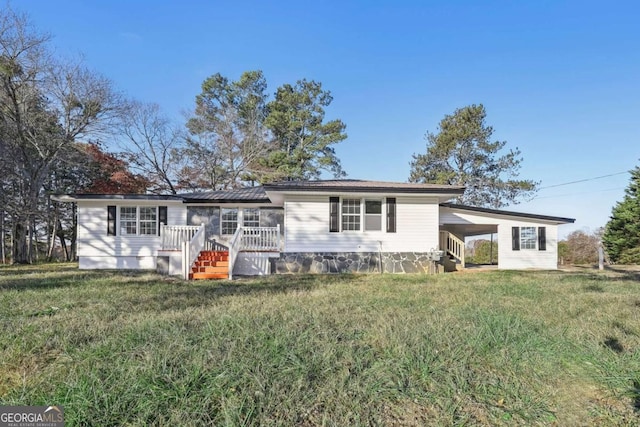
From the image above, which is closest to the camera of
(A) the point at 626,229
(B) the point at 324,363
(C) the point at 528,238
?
(B) the point at 324,363

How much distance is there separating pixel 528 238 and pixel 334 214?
28.2ft

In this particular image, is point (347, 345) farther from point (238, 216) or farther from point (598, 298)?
point (238, 216)

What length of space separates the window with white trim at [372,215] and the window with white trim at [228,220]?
5380 mm

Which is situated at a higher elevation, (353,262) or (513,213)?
(513,213)

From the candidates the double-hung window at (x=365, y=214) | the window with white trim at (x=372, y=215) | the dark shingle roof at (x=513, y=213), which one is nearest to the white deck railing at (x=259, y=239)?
the double-hung window at (x=365, y=214)

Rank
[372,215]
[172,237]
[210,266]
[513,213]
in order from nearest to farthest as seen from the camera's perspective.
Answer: [210,266] → [172,237] → [372,215] → [513,213]

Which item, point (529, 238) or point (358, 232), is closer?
point (358, 232)

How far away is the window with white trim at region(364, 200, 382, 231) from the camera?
12.2m

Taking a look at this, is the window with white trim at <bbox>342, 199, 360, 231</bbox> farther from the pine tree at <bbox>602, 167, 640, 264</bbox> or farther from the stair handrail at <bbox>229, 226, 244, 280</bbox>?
the pine tree at <bbox>602, 167, 640, 264</bbox>

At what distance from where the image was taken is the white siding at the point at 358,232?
1202 cm

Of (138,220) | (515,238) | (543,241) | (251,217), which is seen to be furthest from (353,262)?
(138,220)

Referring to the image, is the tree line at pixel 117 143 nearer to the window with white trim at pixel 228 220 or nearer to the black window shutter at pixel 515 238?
the window with white trim at pixel 228 220

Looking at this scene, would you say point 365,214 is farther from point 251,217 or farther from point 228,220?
point 228,220

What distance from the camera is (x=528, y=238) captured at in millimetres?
14336
